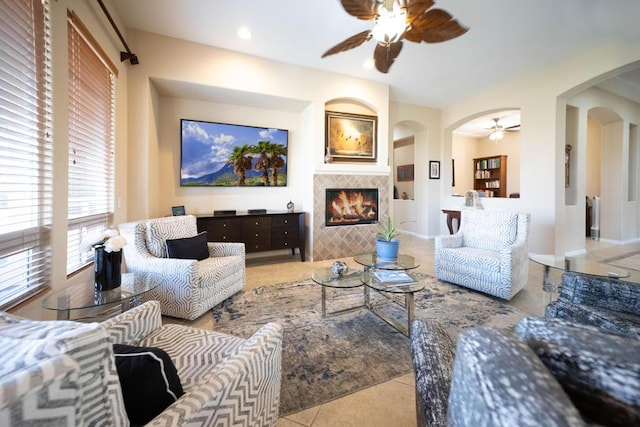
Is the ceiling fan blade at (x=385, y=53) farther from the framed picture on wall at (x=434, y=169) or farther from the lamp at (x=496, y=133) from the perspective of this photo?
the lamp at (x=496, y=133)

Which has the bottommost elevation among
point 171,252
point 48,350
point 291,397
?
point 291,397

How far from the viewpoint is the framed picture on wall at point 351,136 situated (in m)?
4.36

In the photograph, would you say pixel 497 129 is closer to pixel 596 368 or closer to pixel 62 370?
pixel 596 368

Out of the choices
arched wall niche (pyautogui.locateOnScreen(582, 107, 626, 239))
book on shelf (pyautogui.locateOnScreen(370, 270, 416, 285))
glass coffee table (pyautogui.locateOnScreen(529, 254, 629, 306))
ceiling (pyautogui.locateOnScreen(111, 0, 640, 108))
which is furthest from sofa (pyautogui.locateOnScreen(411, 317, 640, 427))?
arched wall niche (pyautogui.locateOnScreen(582, 107, 626, 239))

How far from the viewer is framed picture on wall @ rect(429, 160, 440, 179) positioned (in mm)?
5725

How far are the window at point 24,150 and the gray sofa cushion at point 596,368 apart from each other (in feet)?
7.03

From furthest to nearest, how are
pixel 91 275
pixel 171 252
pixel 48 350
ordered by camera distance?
pixel 171 252, pixel 91 275, pixel 48 350

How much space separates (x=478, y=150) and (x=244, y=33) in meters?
7.62

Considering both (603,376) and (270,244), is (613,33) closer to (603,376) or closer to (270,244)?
(603,376)

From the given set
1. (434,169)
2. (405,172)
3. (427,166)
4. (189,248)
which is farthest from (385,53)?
(405,172)

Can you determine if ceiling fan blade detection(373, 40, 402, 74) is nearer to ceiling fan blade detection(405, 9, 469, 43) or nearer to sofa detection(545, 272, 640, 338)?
ceiling fan blade detection(405, 9, 469, 43)

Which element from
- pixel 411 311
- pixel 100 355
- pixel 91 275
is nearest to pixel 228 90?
pixel 91 275

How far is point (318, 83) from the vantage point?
4.07m

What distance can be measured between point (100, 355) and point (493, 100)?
5.98 m
